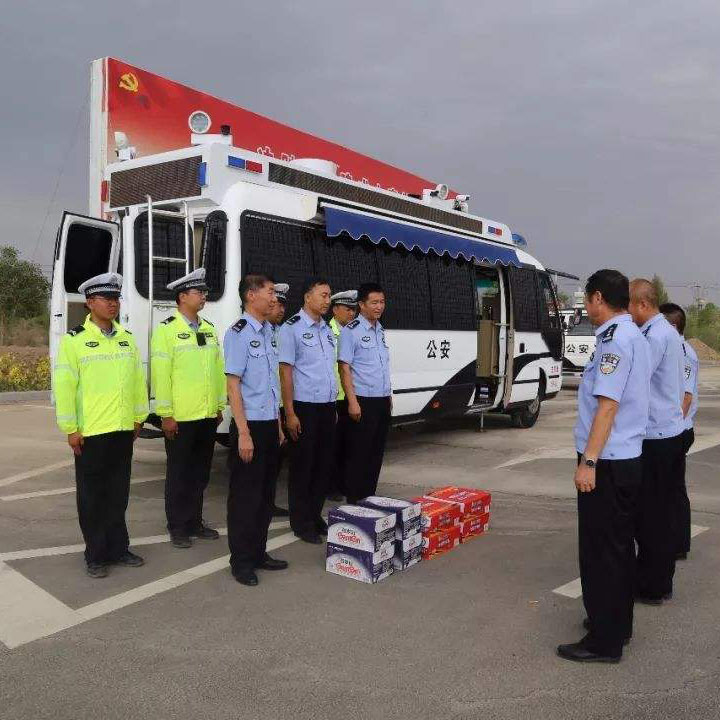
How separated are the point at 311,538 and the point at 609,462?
250cm

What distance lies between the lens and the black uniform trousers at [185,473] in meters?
5.00

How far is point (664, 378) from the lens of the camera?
161 inches

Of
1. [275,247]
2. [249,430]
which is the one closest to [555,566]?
[249,430]

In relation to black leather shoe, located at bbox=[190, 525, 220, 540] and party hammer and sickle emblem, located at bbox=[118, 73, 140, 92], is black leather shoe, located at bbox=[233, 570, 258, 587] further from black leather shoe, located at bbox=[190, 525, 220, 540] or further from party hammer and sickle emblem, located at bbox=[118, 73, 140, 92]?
Result: party hammer and sickle emblem, located at bbox=[118, 73, 140, 92]

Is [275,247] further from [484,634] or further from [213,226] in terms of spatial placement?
[484,634]

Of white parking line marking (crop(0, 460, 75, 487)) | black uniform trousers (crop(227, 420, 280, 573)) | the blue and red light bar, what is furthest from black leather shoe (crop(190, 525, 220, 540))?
the blue and red light bar

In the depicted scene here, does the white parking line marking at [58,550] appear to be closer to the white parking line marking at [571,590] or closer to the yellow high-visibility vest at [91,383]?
the yellow high-visibility vest at [91,383]

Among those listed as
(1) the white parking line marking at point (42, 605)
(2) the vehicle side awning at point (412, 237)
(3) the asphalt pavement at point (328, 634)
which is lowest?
(3) the asphalt pavement at point (328, 634)

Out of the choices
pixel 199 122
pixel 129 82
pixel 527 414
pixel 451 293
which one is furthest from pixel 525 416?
pixel 129 82

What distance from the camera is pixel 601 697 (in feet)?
9.86

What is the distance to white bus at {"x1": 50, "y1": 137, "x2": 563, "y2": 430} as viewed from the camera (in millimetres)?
6004

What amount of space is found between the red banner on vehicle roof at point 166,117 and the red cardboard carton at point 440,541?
470cm

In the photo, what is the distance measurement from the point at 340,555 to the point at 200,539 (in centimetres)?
122

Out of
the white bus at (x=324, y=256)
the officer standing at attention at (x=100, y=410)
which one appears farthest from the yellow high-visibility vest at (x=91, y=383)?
the white bus at (x=324, y=256)
